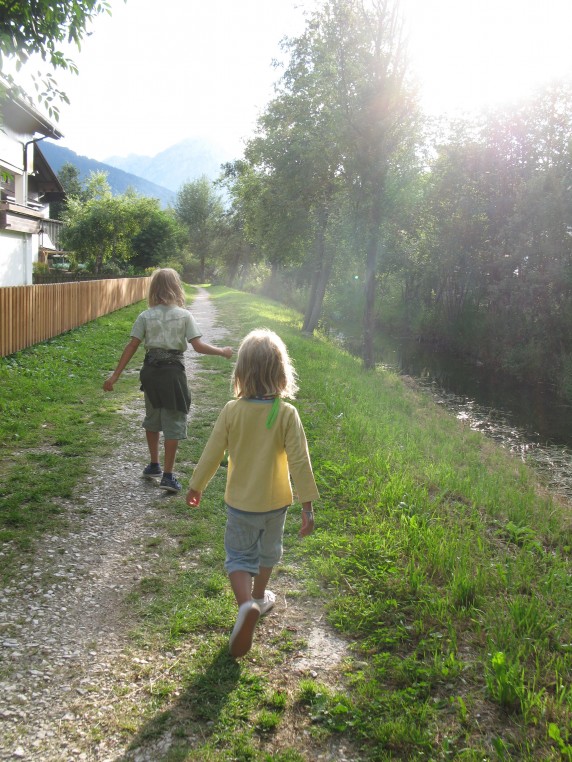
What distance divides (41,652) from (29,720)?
0.48 meters

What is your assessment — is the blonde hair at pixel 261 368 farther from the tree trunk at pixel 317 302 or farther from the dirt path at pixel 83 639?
the tree trunk at pixel 317 302

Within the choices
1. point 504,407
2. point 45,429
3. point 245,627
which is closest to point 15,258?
point 45,429

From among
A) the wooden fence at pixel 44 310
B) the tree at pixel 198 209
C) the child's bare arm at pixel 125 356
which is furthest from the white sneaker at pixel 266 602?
the tree at pixel 198 209

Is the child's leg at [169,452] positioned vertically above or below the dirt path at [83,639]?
above

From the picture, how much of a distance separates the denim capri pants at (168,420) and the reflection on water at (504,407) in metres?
6.32

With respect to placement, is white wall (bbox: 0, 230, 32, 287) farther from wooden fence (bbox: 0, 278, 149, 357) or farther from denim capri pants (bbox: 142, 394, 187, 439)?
denim capri pants (bbox: 142, 394, 187, 439)

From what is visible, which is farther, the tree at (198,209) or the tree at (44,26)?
the tree at (198,209)

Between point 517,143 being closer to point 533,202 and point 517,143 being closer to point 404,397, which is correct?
point 533,202

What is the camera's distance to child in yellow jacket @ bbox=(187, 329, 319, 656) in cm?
306

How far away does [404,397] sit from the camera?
45.6 feet

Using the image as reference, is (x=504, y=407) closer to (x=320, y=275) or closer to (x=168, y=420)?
Result: (x=320, y=275)

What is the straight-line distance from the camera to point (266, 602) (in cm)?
345

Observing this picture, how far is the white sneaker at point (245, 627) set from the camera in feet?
8.89

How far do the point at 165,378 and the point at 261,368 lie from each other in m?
2.21
